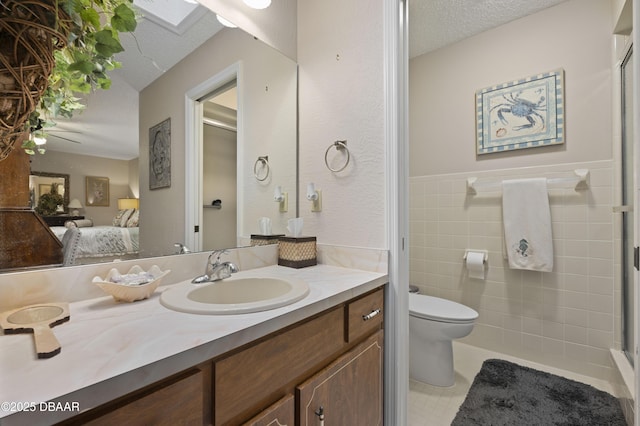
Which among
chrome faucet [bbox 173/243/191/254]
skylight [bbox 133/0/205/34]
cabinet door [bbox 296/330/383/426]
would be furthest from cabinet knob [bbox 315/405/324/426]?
skylight [bbox 133/0/205/34]

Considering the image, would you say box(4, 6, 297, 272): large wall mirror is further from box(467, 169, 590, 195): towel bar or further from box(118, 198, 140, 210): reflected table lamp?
box(467, 169, 590, 195): towel bar

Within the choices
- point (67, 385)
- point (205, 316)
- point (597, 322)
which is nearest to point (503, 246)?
point (597, 322)

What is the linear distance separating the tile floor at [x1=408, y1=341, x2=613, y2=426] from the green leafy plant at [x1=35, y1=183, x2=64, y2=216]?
1741mm

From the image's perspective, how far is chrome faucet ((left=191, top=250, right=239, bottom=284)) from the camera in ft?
3.26

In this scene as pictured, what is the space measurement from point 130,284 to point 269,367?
0.46 meters

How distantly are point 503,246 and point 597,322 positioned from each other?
0.65 meters

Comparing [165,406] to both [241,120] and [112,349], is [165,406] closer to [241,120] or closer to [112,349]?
[112,349]

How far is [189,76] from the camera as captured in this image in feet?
3.71

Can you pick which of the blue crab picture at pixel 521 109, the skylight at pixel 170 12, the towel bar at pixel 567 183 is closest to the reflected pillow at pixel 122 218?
the skylight at pixel 170 12

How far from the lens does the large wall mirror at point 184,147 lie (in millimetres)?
861

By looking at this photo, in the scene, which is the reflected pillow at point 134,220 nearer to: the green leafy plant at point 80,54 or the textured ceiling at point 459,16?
the green leafy plant at point 80,54

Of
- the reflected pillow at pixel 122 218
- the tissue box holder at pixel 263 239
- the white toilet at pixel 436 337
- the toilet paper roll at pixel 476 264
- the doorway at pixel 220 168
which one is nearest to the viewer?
the reflected pillow at pixel 122 218

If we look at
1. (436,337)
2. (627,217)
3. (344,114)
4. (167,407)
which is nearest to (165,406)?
(167,407)

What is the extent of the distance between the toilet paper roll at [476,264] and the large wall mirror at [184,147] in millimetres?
1458
